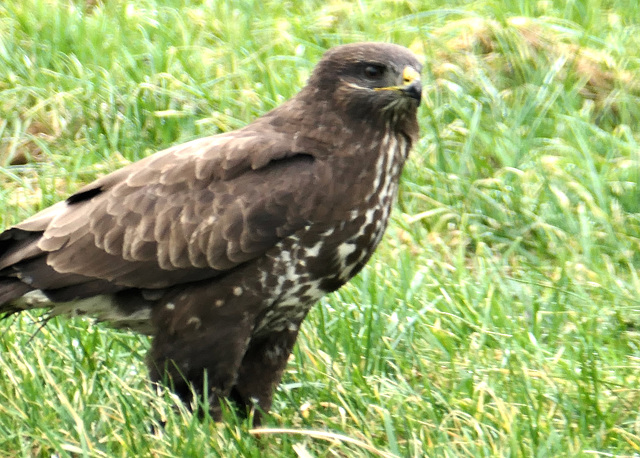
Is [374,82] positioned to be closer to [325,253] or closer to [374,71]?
[374,71]

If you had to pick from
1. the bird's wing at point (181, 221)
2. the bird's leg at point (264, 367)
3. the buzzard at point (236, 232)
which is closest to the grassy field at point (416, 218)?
the bird's leg at point (264, 367)

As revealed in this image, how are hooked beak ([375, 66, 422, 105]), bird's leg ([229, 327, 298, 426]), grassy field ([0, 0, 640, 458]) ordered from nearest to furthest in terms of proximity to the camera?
grassy field ([0, 0, 640, 458]) → hooked beak ([375, 66, 422, 105]) → bird's leg ([229, 327, 298, 426])

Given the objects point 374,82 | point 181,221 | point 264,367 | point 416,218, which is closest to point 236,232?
point 181,221

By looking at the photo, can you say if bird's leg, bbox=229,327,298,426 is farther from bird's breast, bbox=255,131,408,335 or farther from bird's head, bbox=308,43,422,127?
bird's head, bbox=308,43,422,127

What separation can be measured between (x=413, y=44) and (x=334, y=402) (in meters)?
3.07

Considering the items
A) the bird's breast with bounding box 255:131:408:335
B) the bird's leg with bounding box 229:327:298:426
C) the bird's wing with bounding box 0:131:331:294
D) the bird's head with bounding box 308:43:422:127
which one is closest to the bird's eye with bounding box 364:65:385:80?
the bird's head with bounding box 308:43:422:127

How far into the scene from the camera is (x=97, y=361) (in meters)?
4.35

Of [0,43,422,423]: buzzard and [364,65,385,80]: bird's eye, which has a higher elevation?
[364,65,385,80]: bird's eye

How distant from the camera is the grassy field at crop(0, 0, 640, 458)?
390 cm

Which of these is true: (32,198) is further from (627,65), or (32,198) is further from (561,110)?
(627,65)

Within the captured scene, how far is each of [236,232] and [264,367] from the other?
58cm

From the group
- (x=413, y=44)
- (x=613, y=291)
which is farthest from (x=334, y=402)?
(x=413, y=44)

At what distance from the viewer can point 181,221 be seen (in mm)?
4043

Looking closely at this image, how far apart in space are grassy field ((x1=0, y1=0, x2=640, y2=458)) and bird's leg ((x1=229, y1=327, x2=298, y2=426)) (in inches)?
4.2
